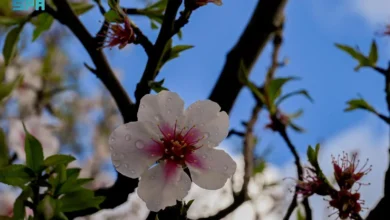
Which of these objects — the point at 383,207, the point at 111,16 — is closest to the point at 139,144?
the point at 111,16

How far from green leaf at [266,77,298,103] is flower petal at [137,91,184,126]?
376mm

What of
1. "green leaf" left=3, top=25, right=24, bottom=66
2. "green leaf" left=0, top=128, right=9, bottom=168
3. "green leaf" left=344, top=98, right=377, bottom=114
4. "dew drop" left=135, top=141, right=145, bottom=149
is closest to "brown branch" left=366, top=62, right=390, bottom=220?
"green leaf" left=344, top=98, right=377, bottom=114

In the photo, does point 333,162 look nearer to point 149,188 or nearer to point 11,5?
point 149,188

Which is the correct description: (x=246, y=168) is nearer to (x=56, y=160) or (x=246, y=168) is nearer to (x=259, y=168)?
(x=259, y=168)

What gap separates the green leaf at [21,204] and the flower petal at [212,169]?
0.25 metres

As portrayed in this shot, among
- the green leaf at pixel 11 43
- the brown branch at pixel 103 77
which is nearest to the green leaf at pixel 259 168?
the brown branch at pixel 103 77

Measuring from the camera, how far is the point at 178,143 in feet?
2.33

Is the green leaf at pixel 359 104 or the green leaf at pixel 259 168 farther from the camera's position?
the green leaf at pixel 259 168

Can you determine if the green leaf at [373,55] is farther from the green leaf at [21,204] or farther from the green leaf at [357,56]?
the green leaf at [21,204]

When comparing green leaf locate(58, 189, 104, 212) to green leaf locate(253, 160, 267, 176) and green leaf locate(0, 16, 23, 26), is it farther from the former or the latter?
green leaf locate(253, 160, 267, 176)

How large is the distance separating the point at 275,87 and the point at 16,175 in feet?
1.64

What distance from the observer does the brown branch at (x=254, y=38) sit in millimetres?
1179

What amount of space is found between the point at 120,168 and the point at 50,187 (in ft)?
0.65

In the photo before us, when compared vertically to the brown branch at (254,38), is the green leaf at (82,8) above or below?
below
